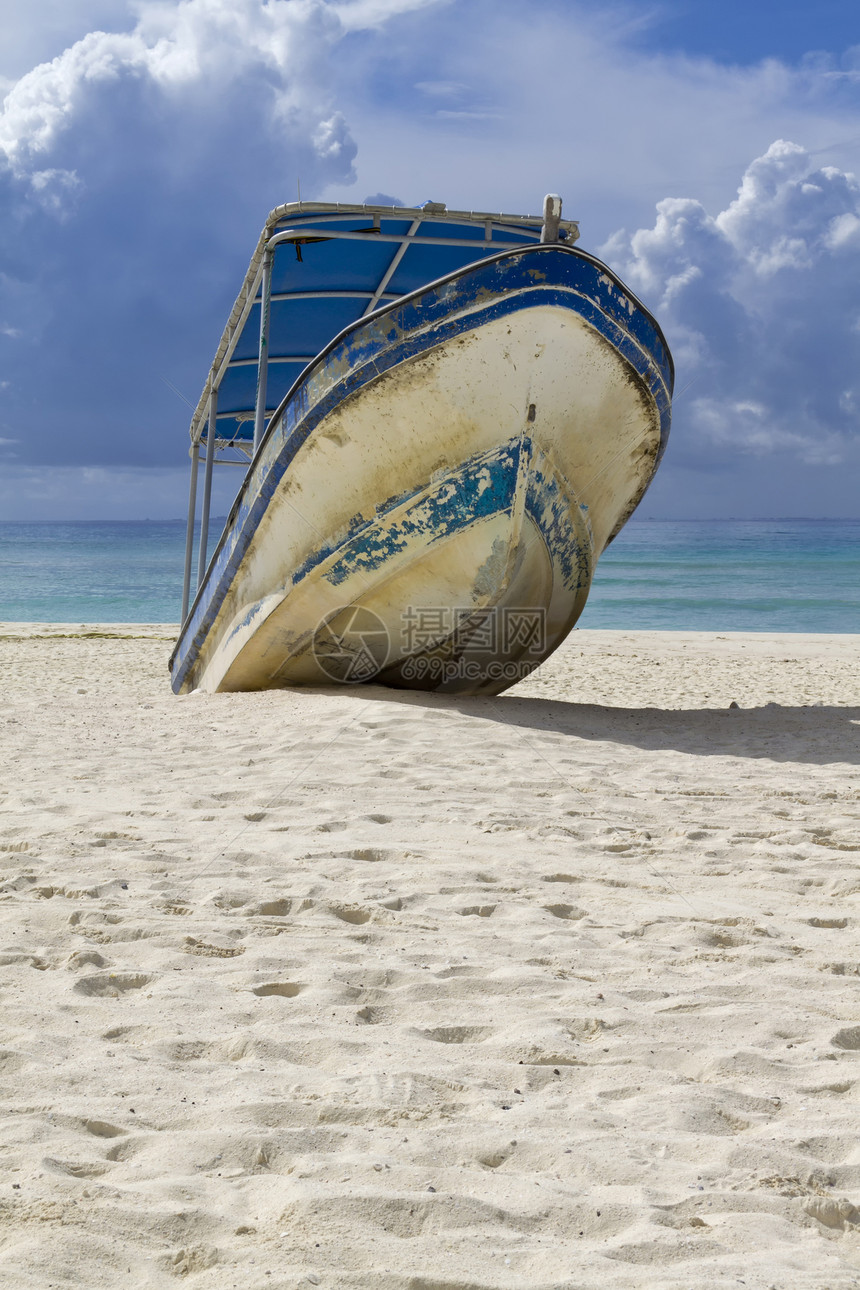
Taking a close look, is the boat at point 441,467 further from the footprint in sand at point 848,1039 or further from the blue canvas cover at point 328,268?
the footprint in sand at point 848,1039

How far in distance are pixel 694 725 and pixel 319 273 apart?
4.68 metres

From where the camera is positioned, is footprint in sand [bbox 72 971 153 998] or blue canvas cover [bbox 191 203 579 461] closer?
footprint in sand [bbox 72 971 153 998]

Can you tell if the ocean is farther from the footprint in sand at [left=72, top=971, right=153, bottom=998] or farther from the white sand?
the footprint in sand at [left=72, top=971, right=153, bottom=998]

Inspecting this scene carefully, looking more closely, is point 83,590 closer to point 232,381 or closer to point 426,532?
point 232,381

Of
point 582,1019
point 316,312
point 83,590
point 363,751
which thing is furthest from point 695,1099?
point 83,590

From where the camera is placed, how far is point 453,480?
575 centimetres

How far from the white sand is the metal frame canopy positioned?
341 centimetres

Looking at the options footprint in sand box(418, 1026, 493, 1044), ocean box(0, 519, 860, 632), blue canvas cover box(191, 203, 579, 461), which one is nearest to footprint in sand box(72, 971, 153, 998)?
footprint in sand box(418, 1026, 493, 1044)

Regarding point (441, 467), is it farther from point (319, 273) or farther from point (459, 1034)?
point (459, 1034)

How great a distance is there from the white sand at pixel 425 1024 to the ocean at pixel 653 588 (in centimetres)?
1807

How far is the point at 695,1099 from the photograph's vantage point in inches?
75.3

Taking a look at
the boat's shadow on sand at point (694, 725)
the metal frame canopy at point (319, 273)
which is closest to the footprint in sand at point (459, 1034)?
the boat's shadow on sand at point (694, 725)

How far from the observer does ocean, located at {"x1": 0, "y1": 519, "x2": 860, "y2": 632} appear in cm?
2353

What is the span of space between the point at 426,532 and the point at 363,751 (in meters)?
1.58
